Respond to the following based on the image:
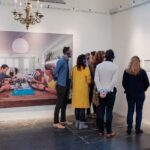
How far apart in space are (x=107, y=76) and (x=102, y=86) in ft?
0.61

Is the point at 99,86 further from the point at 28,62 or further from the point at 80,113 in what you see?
the point at 28,62

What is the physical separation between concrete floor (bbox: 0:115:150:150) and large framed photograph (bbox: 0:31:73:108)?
75cm

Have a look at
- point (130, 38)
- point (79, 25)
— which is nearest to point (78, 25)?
point (79, 25)

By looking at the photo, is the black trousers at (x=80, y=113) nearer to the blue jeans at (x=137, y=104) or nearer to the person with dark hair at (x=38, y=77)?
the blue jeans at (x=137, y=104)

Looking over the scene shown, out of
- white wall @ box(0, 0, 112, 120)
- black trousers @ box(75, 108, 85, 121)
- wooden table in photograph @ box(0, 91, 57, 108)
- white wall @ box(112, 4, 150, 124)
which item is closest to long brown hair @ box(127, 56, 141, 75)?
white wall @ box(112, 4, 150, 124)

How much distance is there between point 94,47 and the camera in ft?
21.0

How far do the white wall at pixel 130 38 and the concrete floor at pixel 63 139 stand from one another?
3.48 feet

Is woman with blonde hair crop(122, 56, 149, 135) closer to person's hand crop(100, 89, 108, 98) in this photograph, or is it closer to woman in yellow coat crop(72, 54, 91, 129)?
person's hand crop(100, 89, 108, 98)

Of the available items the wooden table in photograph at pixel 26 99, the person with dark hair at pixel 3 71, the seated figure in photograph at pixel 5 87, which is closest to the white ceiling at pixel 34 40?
the person with dark hair at pixel 3 71

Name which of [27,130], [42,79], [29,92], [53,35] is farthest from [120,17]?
[27,130]

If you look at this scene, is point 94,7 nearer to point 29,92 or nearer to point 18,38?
point 18,38

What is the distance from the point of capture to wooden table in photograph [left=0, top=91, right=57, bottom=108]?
18.3 ft

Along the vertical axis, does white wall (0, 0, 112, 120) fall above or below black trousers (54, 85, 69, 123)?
above

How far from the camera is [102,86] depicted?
4223 millimetres
